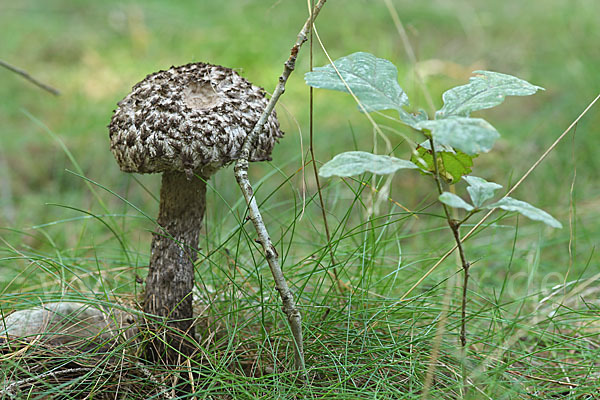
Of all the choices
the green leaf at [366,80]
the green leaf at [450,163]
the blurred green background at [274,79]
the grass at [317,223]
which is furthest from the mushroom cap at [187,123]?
the blurred green background at [274,79]

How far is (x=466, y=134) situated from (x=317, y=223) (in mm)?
2439

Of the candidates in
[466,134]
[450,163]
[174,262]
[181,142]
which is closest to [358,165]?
[466,134]

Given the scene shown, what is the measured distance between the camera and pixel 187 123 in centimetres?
140

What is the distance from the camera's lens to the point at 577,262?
2.57 m

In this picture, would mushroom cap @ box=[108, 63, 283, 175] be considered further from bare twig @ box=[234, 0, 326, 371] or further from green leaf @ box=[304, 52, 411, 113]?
green leaf @ box=[304, 52, 411, 113]

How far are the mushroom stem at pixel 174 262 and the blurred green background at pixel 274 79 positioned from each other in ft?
2.11

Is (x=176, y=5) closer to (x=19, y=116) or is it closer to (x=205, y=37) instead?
(x=205, y=37)

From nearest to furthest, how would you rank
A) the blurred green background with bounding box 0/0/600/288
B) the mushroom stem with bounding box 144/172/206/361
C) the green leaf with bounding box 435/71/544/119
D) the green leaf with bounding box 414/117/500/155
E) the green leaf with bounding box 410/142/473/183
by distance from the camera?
1. the green leaf with bounding box 414/117/500/155
2. the green leaf with bounding box 435/71/544/119
3. the green leaf with bounding box 410/142/473/183
4. the mushroom stem with bounding box 144/172/206/361
5. the blurred green background with bounding box 0/0/600/288

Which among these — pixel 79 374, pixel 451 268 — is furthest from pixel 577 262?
pixel 79 374

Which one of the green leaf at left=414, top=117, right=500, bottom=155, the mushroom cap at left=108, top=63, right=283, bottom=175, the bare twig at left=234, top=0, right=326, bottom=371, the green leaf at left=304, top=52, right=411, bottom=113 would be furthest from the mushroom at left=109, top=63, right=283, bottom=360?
the green leaf at left=414, top=117, right=500, bottom=155

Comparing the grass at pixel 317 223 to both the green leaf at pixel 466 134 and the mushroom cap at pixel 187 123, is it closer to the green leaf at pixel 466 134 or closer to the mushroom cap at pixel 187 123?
the mushroom cap at pixel 187 123

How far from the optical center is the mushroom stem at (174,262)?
1.67 m

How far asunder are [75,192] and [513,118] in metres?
3.78

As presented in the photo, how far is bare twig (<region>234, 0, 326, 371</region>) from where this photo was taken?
1.26 metres
